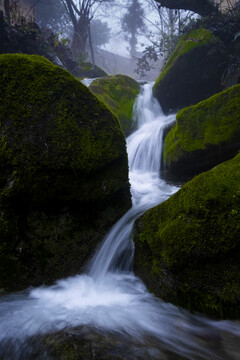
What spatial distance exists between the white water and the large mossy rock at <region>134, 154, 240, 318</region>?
6.6 inches

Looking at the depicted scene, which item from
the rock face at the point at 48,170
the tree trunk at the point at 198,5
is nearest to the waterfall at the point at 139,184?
the rock face at the point at 48,170

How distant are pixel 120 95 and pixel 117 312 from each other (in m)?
9.18

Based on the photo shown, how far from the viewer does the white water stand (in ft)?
5.87

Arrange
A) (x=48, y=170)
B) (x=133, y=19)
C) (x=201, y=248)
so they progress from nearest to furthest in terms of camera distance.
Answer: (x=201, y=248) → (x=48, y=170) → (x=133, y=19)

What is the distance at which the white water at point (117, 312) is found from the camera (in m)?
1.79

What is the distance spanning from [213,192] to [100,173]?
5.27 ft

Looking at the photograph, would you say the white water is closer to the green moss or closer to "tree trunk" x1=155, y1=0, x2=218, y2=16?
the green moss

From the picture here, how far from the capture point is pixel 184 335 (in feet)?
6.28

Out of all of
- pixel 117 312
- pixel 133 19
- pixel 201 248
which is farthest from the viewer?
pixel 133 19

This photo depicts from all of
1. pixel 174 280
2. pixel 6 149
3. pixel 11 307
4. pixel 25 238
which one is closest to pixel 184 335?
pixel 174 280

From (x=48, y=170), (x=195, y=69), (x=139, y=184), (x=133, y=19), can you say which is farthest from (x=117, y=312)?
(x=133, y=19)

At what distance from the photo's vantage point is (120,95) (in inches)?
381

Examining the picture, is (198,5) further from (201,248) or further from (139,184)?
(201,248)

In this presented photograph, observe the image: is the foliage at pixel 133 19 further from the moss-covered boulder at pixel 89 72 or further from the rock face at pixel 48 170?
the rock face at pixel 48 170
